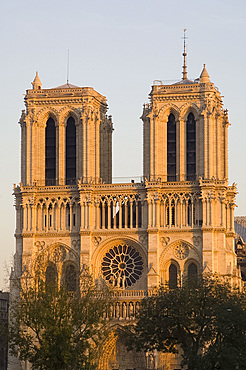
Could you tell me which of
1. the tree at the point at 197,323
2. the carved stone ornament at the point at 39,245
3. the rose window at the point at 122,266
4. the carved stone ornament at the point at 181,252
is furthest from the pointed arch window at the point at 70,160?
the tree at the point at 197,323

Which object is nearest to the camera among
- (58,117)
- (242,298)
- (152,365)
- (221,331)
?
(221,331)

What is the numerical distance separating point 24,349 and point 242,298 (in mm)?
16423

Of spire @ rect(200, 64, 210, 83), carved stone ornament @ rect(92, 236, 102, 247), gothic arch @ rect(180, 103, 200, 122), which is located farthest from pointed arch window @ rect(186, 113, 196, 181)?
carved stone ornament @ rect(92, 236, 102, 247)

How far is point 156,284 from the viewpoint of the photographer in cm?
10444

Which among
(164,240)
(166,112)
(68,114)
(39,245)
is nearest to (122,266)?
(164,240)

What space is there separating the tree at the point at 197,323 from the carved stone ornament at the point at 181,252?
17143mm

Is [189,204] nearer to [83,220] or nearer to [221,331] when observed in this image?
[83,220]

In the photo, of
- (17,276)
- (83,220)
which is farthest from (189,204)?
(17,276)

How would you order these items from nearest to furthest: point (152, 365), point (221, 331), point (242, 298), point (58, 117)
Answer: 1. point (221, 331)
2. point (242, 298)
3. point (152, 365)
4. point (58, 117)

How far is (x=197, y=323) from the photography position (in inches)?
3305

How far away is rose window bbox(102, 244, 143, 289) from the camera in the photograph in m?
108

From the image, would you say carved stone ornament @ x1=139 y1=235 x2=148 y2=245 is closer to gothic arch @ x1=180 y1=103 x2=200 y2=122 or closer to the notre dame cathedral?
the notre dame cathedral

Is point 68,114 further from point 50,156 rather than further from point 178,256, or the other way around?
point 178,256

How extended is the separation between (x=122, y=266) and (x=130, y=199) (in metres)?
6.12
